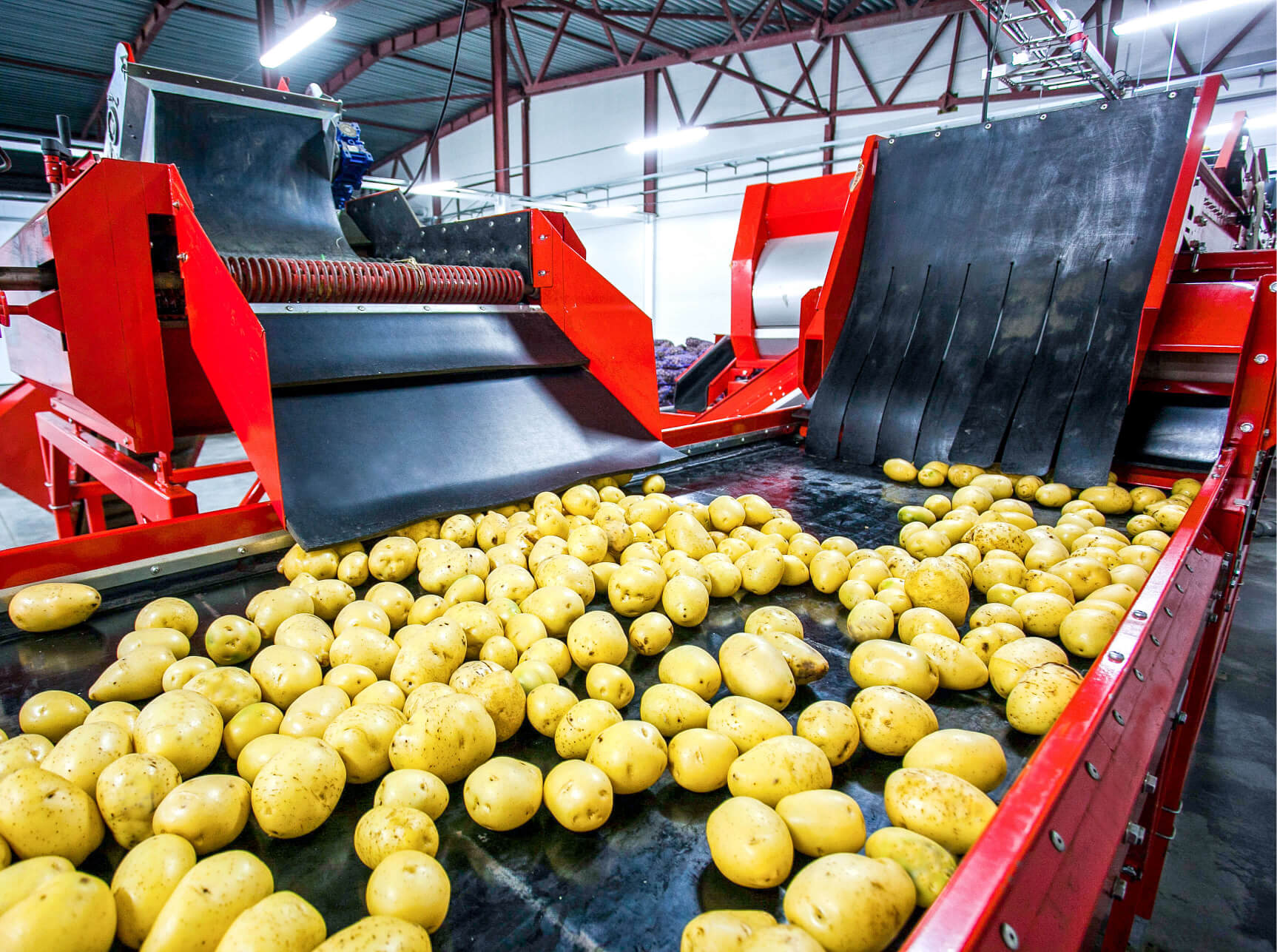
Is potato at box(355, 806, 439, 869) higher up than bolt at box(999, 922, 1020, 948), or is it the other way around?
bolt at box(999, 922, 1020, 948)

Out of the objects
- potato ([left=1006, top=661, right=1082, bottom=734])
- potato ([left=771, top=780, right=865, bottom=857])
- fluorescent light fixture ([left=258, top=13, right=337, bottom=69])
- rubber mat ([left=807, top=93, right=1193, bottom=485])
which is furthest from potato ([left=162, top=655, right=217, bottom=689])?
fluorescent light fixture ([left=258, top=13, right=337, bottom=69])

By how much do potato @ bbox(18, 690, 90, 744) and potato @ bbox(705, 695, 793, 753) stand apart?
116 centimetres

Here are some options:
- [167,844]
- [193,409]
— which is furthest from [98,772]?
[193,409]

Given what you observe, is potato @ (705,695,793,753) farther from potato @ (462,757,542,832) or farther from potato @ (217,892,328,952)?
potato @ (217,892,328,952)

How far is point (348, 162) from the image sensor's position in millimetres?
3750

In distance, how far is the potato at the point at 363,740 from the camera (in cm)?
121

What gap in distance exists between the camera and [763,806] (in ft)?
3.48

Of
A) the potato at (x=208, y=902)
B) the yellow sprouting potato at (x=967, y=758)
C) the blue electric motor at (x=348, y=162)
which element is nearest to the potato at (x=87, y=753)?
the potato at (x=208, y=902)

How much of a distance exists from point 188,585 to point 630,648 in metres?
1.25

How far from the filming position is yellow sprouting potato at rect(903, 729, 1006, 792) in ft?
3.84

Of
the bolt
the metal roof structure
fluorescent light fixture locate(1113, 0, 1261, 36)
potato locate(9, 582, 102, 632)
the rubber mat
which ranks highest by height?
the metal roof structure

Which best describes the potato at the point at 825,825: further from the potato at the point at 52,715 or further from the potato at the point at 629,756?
the potato at the point at 52,715

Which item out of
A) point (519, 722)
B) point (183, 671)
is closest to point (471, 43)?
point (183, 671)

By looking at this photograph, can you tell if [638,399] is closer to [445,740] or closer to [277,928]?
[445,740]
